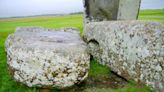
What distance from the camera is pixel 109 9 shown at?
11.5 m

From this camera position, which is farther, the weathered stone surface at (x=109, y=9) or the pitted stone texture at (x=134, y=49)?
the weathered stone surface at (x=109, y=9)

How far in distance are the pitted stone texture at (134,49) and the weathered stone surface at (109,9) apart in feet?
6.22

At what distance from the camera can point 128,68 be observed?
7961 millimetres

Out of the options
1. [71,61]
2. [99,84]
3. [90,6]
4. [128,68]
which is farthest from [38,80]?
[90,6]

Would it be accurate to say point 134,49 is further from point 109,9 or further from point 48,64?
point 109,9

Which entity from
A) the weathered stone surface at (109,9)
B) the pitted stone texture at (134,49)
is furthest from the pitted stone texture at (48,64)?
the weathered stone surface at (109,9)

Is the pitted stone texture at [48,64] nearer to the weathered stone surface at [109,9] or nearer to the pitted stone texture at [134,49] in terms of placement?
the pitted stone texture at [134,49]

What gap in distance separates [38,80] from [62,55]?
90 centimetres

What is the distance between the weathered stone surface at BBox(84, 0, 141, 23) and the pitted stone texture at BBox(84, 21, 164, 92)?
190 cm

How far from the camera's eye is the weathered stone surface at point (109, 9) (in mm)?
11523

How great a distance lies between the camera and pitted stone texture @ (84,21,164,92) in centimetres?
699

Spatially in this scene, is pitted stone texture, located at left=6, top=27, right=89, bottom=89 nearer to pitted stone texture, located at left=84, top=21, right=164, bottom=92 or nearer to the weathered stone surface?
pitted stone texture, located at left=84, top=21, right=164, bottom=92

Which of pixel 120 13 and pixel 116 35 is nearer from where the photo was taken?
pixel 116 35

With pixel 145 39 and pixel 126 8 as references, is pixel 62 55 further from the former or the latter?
pixel 126 8
